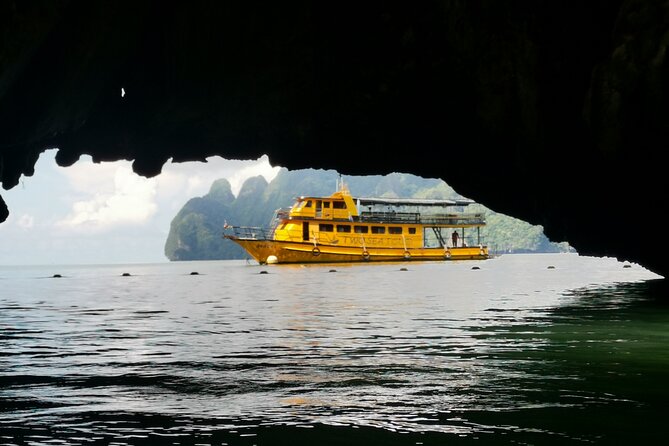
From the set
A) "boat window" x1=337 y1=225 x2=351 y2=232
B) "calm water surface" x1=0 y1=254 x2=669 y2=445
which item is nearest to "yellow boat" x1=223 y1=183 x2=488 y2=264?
"boat window" x1=337 y1=225 x2=351 y2=232

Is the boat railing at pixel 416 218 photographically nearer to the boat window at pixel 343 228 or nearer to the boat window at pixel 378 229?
the boat window at pixel 378 229

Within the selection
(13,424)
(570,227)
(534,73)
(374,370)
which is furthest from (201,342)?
(570,227)

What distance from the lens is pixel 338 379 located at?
8.54 m

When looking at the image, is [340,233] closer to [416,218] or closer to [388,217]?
[388,217]

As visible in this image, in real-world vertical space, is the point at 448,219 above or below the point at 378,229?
above

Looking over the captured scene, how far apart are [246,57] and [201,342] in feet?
42.1

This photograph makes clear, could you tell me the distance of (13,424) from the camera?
632 centimetres

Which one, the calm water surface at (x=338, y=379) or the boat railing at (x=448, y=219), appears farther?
the boat railing at (x=448, y=219)

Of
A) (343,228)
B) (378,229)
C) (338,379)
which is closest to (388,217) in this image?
(378,229)

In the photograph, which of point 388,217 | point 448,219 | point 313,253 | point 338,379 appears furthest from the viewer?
point 448,219

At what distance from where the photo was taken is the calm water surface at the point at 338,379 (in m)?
6.01

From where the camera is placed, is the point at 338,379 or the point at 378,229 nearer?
the point at 338,379

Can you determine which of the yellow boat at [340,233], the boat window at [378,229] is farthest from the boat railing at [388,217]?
the boat window at [378,229]

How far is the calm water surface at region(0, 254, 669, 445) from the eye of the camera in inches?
237
